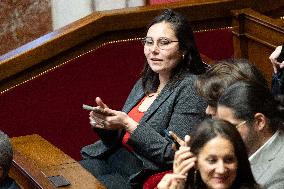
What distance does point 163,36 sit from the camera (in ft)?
8.51

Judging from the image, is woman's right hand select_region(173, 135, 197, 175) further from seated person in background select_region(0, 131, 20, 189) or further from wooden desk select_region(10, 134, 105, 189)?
seated person in background select_region(0, 131, 20, 189)

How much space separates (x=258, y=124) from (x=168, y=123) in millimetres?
597

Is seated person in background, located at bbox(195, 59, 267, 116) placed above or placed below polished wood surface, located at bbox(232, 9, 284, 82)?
above

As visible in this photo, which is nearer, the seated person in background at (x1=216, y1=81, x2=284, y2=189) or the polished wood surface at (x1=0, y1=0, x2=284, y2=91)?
the seated person in background at (x1=216, y1=81, x2=284, y2=189)

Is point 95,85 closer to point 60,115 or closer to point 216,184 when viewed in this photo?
point 60,115

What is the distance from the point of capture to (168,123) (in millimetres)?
2520

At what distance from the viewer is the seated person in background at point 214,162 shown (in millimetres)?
1821

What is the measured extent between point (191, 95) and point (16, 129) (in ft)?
3.16

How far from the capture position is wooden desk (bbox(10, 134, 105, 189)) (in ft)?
7.64

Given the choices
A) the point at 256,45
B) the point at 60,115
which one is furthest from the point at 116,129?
the point at 256,45

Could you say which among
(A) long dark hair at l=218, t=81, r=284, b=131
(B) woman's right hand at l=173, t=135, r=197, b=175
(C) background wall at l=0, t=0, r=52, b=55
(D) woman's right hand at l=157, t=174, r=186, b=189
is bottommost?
(C) background wall at l=0, t=0, r=52, b=55

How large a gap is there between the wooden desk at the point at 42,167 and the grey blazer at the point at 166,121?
198 millimetres

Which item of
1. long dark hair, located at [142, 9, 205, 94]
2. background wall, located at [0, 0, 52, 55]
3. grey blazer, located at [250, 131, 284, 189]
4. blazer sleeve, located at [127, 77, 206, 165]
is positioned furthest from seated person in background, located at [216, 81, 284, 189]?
background wall, located at [0, 0, 52, 55]

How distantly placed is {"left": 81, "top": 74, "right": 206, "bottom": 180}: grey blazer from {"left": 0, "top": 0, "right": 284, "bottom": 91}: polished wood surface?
0.79 metres
